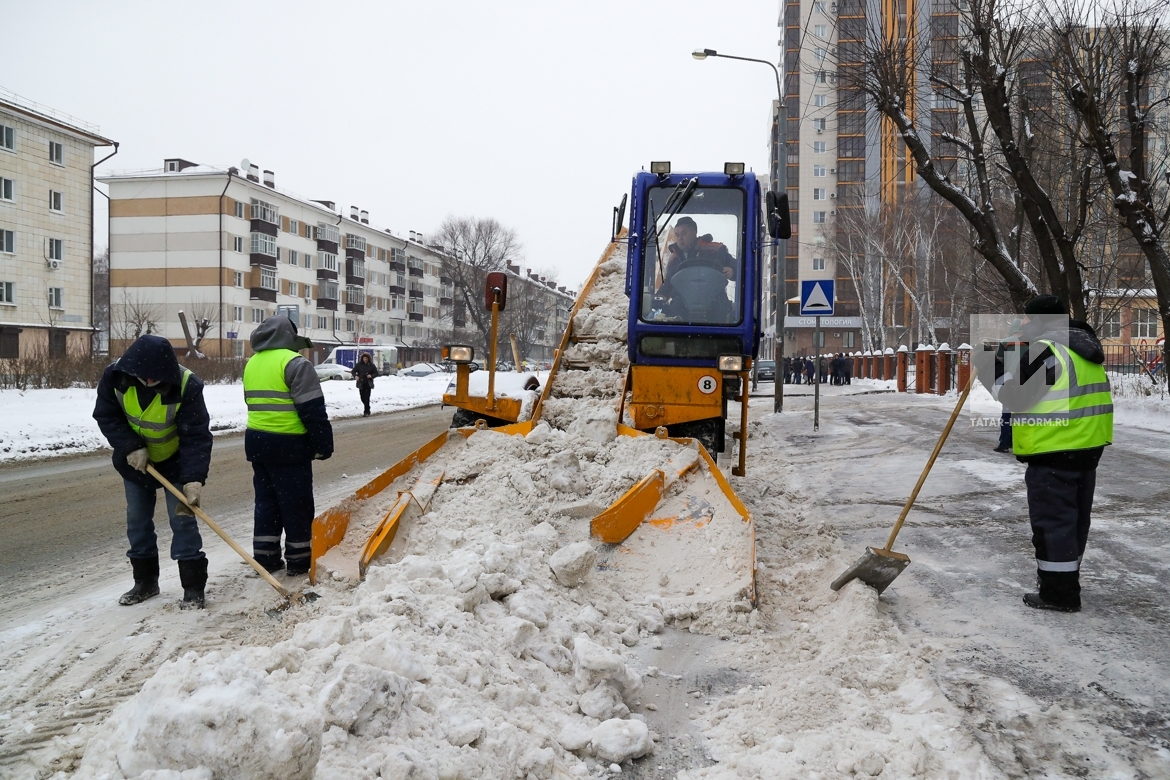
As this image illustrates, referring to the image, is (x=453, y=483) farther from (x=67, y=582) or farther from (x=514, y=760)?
(x=514, y=760)

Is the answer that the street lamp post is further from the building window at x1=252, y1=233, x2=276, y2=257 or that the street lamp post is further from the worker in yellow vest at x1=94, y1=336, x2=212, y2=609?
the building window at x1=252, y1=233, x2=276, y2=257

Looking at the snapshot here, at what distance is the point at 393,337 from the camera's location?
263 feet

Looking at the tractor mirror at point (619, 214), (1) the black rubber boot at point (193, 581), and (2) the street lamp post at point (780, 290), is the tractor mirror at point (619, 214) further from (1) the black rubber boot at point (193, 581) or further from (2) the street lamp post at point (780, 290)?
(2) the street lamp post at point (780, 290)

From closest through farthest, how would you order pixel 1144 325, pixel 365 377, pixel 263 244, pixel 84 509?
pixel 84 509, pixel 365 377, pixel 1144 325, pixel 263 244

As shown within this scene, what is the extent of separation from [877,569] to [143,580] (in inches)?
170

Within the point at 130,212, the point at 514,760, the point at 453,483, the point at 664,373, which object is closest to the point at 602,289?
the point at 664,373

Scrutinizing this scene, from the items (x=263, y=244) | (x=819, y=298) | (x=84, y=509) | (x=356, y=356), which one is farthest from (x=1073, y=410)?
(x=263, y=244)

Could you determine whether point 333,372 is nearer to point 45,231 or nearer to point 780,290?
point 45,231

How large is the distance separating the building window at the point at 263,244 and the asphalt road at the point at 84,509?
4662cm

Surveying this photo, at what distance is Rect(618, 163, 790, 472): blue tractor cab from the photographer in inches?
269

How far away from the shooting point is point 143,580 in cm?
504

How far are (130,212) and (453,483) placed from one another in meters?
59.6

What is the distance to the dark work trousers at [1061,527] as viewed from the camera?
4594mm

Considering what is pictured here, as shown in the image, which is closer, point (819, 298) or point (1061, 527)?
point (1061, 527)
